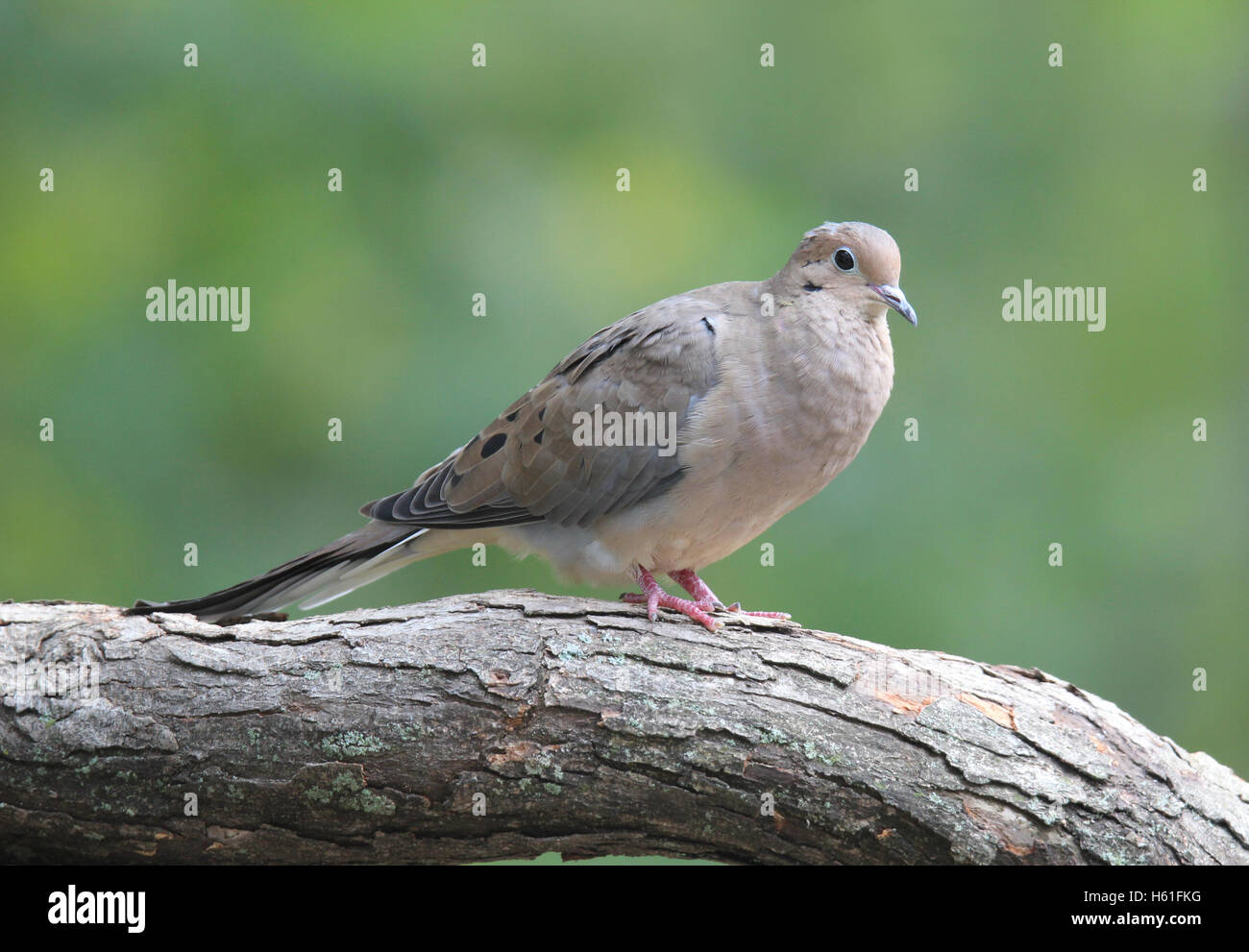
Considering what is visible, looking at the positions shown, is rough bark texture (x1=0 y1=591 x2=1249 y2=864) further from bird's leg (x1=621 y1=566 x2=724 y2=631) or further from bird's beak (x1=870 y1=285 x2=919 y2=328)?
bird's beak (x1=870 y1=285 x2=919 y2=328)

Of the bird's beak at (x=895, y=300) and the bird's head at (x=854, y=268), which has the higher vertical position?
the bird's head at (x=854, y=268)

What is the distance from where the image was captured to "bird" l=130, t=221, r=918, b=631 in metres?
3.48

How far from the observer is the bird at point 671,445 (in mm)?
3479

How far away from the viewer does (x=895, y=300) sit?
3.61 meters

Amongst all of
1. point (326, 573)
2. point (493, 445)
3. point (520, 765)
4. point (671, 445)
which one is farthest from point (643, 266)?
point (520, 765)

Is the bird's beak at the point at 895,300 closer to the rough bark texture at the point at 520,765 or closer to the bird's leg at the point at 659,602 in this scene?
the bird's leg at the point at 659,602

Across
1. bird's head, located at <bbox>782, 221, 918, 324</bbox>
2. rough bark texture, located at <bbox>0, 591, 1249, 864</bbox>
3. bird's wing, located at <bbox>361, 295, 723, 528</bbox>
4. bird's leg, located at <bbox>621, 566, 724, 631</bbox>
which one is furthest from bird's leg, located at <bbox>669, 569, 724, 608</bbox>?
bird's head, located at <bbox>782, 221, 918, 324</bbox>

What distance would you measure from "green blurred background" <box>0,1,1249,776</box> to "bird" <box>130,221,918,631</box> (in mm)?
1740

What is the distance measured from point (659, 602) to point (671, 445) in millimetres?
489

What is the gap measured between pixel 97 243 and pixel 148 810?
3.95 meters

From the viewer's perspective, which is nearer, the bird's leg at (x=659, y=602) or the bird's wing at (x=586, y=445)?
the bird's leg at (x=659, y=602)

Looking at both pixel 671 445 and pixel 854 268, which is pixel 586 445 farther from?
pixel 854 268

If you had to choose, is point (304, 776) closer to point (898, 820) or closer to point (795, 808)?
point (795, 808)

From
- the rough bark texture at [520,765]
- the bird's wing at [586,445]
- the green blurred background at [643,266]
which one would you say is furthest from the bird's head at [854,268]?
the green blurred background at [643,266]
